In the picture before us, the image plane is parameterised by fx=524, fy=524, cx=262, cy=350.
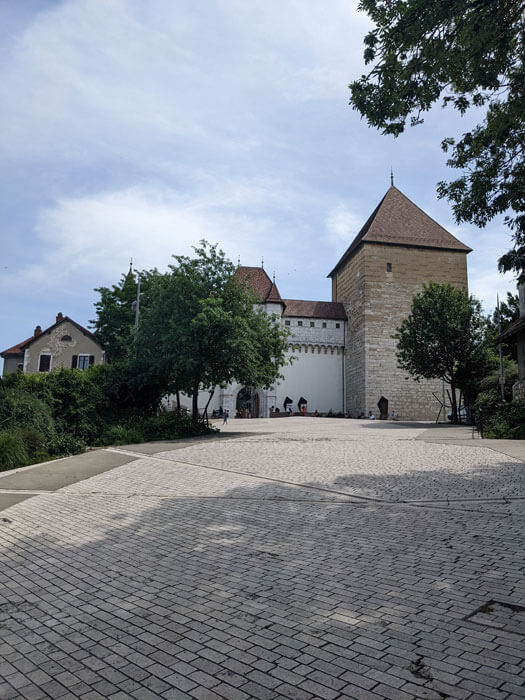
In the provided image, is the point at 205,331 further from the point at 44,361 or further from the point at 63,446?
the point at 44,361

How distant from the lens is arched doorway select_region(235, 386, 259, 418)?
54.3 metres

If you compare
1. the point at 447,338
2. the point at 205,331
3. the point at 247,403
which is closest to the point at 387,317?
the point at 247,403

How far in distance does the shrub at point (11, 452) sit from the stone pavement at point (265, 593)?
4.00 m

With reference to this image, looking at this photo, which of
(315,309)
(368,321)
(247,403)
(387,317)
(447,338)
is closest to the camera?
(447,338)

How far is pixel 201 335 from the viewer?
19.3 meters

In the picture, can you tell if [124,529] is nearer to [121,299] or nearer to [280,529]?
[280,529]

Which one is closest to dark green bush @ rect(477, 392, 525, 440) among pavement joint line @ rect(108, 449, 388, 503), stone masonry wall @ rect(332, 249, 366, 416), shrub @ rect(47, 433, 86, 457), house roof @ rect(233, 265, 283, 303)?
pavement joint line @ rect(108, 449, 388, 503)

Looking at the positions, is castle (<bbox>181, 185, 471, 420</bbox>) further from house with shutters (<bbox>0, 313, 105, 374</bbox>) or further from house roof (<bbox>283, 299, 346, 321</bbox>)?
house with shutters (<bbox>0, 313, 105, 374</bbox>)

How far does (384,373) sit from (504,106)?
41612 millimetres

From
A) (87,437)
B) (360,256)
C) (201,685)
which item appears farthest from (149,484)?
(360,256)

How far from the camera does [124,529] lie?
249 inches

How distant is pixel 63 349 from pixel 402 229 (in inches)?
1369

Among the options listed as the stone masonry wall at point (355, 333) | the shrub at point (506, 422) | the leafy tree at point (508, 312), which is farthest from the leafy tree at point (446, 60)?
the stone masonry wall at point (355, 333)

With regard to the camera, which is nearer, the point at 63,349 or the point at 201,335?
the point at 201,335
